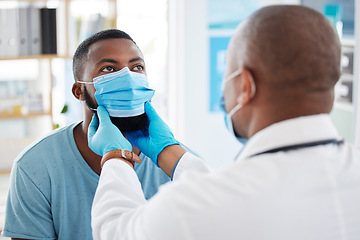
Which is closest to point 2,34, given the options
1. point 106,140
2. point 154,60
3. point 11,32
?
point 11,32

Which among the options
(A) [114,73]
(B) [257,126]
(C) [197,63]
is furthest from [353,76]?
(B) [257,126]

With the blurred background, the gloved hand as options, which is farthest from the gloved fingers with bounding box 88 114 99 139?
the blurred background

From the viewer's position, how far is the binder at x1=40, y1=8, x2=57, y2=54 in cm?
339

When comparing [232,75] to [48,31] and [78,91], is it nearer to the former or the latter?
[78,91]

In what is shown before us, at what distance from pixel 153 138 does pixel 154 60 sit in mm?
3085

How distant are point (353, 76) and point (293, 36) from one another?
10.2 ft

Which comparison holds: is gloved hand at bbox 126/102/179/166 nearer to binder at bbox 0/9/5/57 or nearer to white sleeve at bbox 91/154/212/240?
white sleeve at bbox 91/154/212/240

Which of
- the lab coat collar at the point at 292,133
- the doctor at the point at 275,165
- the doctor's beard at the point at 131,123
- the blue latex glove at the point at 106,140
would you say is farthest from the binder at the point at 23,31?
the lab coat collar at the point at 292,133

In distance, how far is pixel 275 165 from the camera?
2.99 ft

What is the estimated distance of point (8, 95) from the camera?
3.66 meters

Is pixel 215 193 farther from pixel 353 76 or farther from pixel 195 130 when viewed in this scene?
pixel 195 130

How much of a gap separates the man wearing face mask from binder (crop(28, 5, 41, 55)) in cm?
188

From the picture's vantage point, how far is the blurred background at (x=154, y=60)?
11.4ft

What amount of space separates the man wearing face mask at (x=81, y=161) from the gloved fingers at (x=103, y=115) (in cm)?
3
